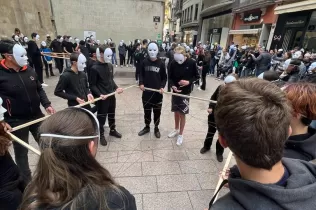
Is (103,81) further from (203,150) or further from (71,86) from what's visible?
(203,150)

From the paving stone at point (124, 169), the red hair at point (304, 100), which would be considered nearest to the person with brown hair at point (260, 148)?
the red hair at point (304, 100)

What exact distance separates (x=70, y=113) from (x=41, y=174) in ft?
1.11

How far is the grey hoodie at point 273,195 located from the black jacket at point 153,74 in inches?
131

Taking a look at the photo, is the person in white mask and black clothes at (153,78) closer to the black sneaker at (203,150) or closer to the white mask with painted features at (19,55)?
the black sneaker at (203,150)

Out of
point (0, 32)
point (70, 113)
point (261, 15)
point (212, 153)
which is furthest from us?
point (261, 15)

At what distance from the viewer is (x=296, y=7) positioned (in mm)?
10742

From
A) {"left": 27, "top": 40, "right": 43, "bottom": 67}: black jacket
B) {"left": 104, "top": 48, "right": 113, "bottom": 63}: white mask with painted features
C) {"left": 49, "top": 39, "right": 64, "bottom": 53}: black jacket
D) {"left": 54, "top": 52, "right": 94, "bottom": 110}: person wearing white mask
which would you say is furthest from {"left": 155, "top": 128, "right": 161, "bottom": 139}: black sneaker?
{"left": 49, "top": 39, "right": 64, "bottom": 53}: black jacket

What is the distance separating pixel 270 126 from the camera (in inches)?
29.8

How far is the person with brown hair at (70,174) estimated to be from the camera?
3.01 ft

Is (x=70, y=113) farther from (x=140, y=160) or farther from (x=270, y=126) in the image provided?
(x=140, y=160)

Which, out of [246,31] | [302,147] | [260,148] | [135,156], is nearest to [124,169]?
[135,156]

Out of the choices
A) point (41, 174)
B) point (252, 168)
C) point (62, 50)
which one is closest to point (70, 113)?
point (41, 174)

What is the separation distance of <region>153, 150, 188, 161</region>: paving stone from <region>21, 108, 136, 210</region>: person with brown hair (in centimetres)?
250

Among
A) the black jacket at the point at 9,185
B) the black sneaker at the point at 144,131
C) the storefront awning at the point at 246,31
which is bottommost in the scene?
the black sneaker at the point at 144,131
